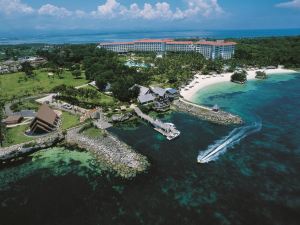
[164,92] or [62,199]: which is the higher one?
[164,92]

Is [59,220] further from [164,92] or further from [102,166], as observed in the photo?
[164,92]

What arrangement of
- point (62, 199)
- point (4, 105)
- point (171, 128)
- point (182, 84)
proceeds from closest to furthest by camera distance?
point (62, 199) < point (171, 128) < point (4, 105) < point (182, 84)

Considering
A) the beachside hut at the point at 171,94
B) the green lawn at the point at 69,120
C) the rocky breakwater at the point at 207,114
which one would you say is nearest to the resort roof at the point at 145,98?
the beachside hut at the point at 171,94

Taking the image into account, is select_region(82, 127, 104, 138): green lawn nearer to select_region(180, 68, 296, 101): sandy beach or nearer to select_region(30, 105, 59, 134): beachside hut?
select_region(30, 105, 59, 134): beachside hut

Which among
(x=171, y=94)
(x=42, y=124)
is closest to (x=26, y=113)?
(x=42, y=124)

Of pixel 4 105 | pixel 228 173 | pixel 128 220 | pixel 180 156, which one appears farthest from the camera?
pixel 4 105

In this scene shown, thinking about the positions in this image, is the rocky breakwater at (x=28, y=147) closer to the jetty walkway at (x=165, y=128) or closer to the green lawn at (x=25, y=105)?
the jetty walkway at (x=165, y=128)

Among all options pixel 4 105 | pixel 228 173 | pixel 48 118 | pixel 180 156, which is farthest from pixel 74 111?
pixel 228 173
